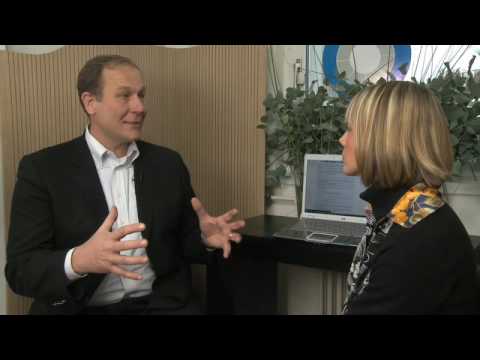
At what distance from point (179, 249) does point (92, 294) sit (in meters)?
0.44

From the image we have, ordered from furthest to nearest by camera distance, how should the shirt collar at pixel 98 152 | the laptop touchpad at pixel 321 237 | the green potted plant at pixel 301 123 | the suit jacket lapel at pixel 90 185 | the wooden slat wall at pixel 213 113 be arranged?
the wooden slat wall at pixel 213 113 < the green potted plant at pixel 301 123 < the laptop touchpad at pixel 321 237 < the shirt collar at pixel 98 152 < the suit jacket lapel at pixel 90 185

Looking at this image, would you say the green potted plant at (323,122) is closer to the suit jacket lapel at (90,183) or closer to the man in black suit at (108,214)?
the man in black suit at (108,214)

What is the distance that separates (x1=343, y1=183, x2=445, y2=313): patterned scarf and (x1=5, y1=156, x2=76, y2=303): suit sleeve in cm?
93

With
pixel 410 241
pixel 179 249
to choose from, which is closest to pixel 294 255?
pixel 179 249

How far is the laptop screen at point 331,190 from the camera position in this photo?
226cm

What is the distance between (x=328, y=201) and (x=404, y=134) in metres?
1.22

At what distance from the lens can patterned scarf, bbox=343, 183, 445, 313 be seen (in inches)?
43.3

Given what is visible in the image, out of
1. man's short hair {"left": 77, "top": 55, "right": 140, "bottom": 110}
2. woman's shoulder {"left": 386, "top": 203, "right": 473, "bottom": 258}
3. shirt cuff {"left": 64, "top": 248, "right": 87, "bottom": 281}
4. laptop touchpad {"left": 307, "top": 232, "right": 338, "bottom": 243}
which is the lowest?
laptop touchpad {"left": 307, "top": 232, "right": 338, "bottom": 243}

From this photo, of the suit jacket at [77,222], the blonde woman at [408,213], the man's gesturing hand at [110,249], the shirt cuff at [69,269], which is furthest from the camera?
the suit jacket at [77,222]

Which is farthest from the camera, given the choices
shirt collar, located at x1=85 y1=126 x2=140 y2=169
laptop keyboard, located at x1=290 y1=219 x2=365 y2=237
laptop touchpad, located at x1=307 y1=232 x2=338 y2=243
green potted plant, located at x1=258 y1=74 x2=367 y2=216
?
green potted plant, located at x1=258 y1=74 x2=367 y2=216

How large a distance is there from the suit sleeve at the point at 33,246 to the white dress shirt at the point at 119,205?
21 centimetres

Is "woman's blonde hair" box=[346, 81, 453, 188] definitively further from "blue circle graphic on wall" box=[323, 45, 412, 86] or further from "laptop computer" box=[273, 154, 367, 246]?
"blue circle graphic on wall" box=[323, 45, 412, 86]

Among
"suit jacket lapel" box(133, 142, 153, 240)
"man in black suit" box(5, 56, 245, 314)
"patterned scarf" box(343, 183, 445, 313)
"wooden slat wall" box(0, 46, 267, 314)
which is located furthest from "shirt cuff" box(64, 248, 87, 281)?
"wooden slat wall" box(0, 46, 267, 314)

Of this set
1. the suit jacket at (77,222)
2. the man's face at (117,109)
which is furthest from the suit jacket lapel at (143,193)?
the man's face at (117,109)
